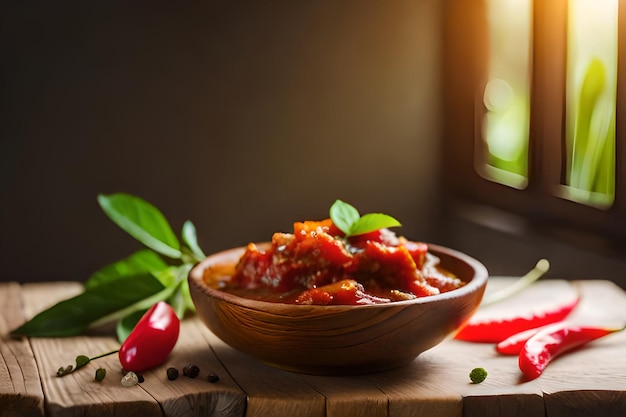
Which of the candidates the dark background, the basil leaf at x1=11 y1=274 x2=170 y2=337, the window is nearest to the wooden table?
the basil leaf at x1=11 y1=274 x2=170 y2=337

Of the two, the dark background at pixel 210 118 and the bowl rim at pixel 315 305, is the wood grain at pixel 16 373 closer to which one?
the bowl rim at pixel 315 305

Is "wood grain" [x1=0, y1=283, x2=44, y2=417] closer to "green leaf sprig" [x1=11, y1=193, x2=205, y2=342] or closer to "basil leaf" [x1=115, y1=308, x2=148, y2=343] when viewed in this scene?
"green leaf sprig" [x1=11, y1=193, x2=205, y2=342]

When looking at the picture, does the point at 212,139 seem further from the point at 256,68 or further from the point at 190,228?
the point at 190,228

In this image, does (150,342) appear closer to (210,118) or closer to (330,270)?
(330,270)

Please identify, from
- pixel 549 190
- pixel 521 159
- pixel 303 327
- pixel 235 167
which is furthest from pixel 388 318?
pixel 235 167

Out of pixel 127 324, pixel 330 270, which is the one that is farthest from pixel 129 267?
pixel 330 270

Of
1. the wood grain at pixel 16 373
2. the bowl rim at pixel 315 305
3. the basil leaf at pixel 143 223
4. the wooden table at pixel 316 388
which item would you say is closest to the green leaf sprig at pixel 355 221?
the bowl rim at pixel 315 305
